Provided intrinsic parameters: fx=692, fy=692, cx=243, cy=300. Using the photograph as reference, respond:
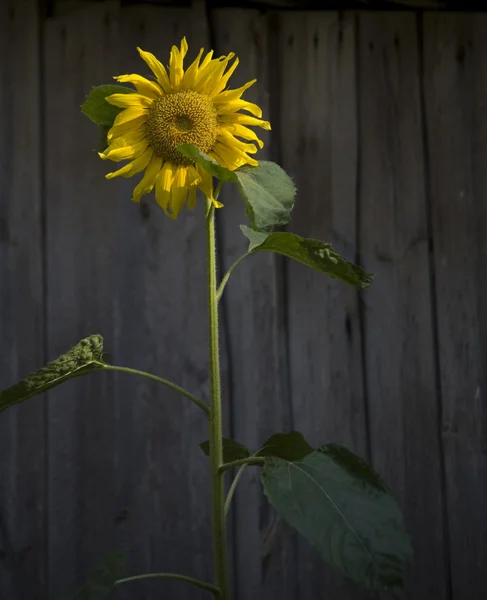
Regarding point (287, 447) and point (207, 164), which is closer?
point (207, 164)

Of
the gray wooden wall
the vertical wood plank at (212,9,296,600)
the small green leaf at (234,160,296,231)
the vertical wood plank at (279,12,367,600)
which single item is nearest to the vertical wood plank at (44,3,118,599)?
the gray wooden wall

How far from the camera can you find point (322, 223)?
159cm

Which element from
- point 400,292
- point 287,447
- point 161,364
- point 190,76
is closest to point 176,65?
point 190,76

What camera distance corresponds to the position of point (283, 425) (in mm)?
1539

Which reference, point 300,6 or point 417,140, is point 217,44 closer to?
point 300,6

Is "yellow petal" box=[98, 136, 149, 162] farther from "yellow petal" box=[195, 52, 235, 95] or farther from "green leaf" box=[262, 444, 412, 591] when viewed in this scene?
"green leaf" box=[262, 444, 412, 591]

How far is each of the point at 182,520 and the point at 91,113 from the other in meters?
0.93

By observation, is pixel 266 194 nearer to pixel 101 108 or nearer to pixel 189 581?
pixel 101 108

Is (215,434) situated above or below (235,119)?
below

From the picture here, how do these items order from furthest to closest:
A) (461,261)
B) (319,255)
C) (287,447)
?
(461,261)
(287,447)
(319,255)

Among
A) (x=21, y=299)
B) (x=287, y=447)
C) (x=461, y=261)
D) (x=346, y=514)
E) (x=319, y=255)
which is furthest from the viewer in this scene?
(x=461, y=261)

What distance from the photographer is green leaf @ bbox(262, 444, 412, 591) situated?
0.70 m

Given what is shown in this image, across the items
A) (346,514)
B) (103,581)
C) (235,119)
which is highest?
(235,119)

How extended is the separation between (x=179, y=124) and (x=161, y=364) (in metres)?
0.73
